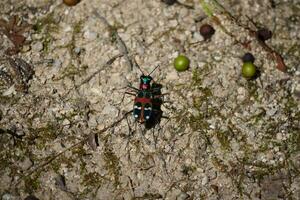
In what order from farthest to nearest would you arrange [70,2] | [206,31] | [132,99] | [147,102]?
[70,2], [206,31], [132,99], [147,102]

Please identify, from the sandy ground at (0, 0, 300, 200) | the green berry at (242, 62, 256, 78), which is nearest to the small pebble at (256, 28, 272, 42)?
the sandy ground at (0, 0, 300, 200)

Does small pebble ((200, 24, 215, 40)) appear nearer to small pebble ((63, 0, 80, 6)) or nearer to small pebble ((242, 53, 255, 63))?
small pebble ((242, 53, 255, 63))

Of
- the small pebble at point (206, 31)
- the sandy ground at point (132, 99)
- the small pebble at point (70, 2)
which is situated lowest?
the sandy ground at point (132, 99)

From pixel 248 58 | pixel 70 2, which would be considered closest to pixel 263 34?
pixel 248 58

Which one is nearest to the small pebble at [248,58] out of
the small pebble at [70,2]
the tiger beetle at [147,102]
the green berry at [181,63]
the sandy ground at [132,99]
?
the sandy ground at [132,99]

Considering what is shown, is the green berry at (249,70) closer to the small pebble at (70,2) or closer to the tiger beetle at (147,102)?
the tiger beetle at (147,102)

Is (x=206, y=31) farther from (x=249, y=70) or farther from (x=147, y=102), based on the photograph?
(x=147, y=102)
